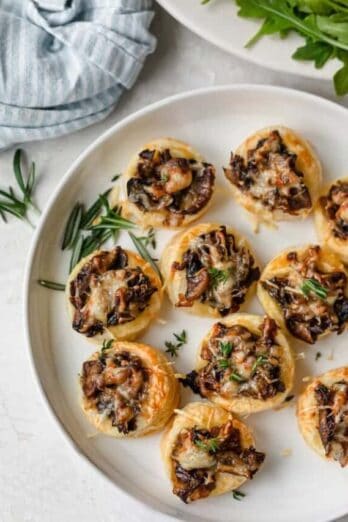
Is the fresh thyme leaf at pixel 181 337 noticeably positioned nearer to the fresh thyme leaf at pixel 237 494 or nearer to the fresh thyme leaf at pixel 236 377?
the fresh thyme leaf at pixel 236 377

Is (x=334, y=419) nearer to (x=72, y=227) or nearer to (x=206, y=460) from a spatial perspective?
(x=206, y=460)

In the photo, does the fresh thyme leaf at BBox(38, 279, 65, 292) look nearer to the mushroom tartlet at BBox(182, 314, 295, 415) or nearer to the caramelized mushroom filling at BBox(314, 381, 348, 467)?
the mushroom tartlet at BBox(182, 314, 295, 415)

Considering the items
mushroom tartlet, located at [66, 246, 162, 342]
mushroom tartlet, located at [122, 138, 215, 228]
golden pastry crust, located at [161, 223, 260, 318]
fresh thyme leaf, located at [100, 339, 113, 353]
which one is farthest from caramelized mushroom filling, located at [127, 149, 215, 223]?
fresh thyme leaf, located at [100, 339, 113, 353]

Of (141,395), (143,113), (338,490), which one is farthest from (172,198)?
(338,490)

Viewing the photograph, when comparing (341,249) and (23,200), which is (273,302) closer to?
(341,249)

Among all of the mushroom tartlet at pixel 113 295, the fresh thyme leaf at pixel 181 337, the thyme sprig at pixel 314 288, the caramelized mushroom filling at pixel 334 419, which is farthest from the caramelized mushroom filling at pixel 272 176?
the caramelized mushroom filling at pixel 334 419
